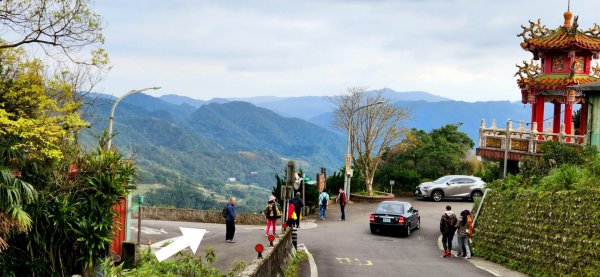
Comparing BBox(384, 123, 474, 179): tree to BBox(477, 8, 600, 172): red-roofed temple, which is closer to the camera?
BBox(477, 8, 600, 172): red-roofed temple

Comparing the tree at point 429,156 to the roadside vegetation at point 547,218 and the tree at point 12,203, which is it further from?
the tree at point 12,203

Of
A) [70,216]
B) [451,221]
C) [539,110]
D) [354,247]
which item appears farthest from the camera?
[539,110]

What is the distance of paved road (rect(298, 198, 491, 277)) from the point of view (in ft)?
54.7

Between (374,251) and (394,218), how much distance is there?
12.9 ft

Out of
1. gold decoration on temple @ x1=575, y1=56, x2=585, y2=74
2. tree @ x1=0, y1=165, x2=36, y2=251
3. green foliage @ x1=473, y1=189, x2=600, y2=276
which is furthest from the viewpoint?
gold decoration on temple @ x1=575, y1=56, x2=585, y2=74

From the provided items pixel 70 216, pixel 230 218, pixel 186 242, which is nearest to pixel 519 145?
pixel 230 218

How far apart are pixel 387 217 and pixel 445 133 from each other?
2916 cm

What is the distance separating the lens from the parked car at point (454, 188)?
3516 centimetres

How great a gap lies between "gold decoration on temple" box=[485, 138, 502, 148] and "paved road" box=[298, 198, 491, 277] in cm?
439

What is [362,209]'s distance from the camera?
34.6 meters

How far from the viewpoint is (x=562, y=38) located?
97.8ft

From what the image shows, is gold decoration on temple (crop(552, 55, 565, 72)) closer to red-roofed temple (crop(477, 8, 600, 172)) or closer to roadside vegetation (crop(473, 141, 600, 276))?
red-roofed temple (crop(477, 8, 600, 172))

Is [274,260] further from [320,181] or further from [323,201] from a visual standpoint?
[320,181]

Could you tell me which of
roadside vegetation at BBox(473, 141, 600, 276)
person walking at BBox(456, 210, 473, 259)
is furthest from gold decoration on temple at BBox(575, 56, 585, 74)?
person walking at BBox(456, 210, 473, 259)
